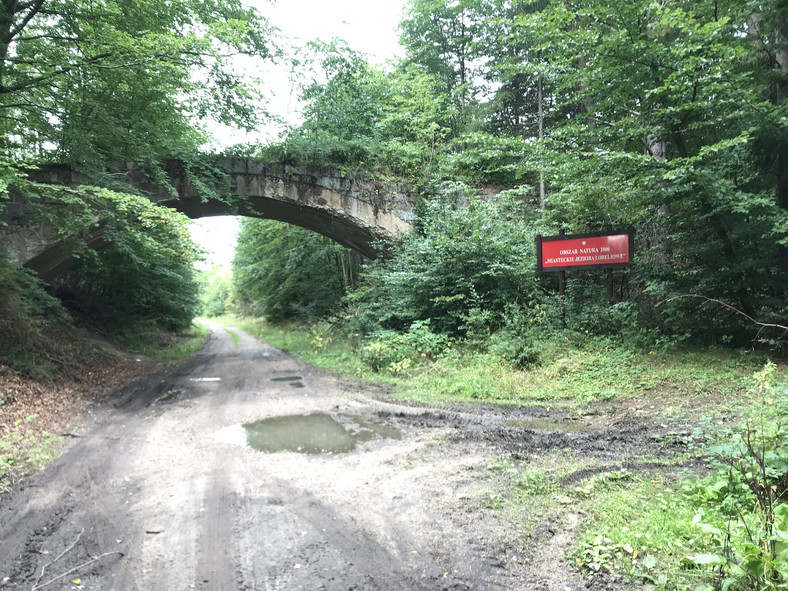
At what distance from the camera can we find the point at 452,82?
19.8 metres

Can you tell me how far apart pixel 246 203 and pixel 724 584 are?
14.1m

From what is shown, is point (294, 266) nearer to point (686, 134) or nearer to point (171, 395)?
point (171, 395)

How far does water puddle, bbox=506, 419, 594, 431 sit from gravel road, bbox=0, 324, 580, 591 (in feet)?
2.34

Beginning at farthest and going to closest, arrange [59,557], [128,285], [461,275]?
[128,285] → [461,275] → [59,557]

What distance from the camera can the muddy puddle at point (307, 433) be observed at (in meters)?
5.26

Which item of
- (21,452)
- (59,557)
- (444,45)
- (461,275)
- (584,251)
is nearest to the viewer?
(59,557)

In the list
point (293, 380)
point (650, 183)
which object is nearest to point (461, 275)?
point (650, 183)

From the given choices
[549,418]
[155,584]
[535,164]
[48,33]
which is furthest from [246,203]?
[155,584]

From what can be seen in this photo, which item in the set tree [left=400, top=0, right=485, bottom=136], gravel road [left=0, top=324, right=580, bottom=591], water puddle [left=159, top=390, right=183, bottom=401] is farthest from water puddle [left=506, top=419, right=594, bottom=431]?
tree [left=400, top=0, right=485, bottom=136]

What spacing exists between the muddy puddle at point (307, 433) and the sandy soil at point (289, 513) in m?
0.12

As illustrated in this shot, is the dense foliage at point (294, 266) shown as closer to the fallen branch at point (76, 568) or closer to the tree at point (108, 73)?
the tree at point (108, 73)

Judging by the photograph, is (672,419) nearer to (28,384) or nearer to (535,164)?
(535,164)

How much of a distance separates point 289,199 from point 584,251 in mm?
9131

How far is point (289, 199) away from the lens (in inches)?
558
